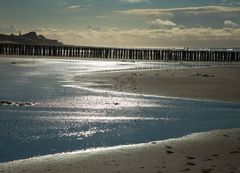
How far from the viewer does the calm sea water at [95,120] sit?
9.63 metres

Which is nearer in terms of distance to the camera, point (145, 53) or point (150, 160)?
point (150, 160)

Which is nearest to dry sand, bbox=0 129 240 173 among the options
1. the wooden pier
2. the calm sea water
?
the calm sea water

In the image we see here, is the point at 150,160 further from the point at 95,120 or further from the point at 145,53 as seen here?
the point at 145,53

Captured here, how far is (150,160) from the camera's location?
309 inches

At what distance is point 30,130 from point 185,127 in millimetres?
4324

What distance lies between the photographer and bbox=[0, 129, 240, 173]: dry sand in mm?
7133

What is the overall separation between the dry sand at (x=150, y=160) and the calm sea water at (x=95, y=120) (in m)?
0.68

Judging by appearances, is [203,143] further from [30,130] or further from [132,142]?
[30,130]

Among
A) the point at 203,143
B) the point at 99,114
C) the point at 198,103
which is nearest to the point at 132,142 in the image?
the point at 203,143

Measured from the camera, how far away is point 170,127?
39.7 feet

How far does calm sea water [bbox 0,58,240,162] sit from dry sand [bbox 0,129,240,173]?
685mm

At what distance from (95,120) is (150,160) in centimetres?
554

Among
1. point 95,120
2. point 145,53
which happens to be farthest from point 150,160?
point 145,53

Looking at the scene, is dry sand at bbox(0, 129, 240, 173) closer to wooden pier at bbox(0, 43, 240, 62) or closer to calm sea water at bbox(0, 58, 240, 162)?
calm sea water at bbox(0, 58, 240, 162)
